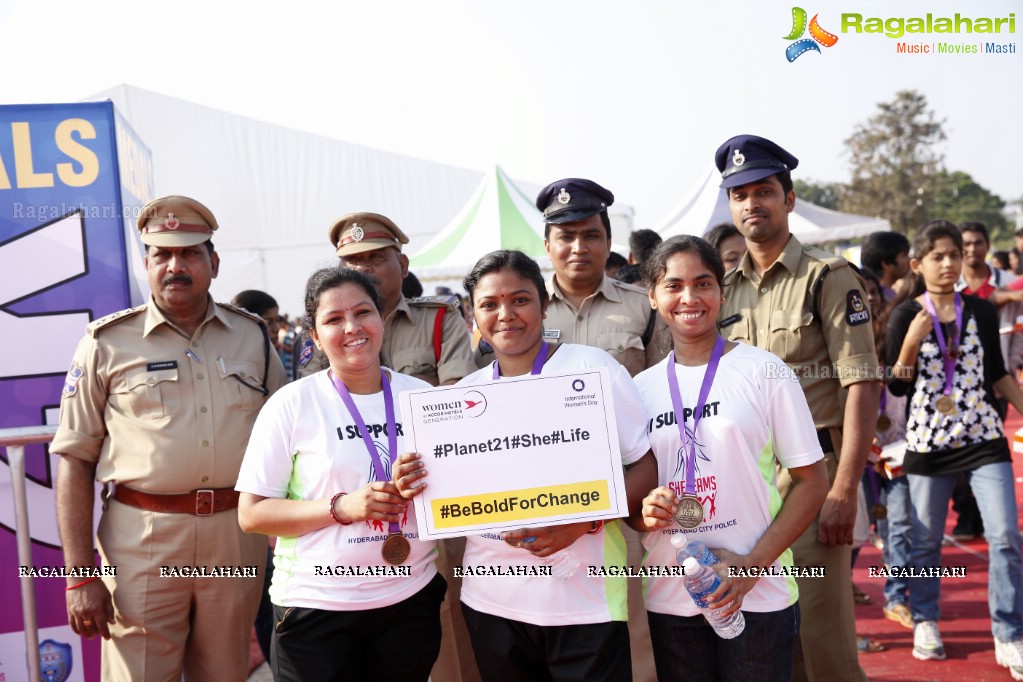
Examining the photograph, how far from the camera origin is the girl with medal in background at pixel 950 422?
4.40 m

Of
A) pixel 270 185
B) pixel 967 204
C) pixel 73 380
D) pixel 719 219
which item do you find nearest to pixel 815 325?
pixel 73 380

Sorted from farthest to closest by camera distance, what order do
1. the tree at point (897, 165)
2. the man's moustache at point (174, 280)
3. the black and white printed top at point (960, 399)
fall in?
the tree at point (897, 165)
the black and white printed top at point (960, 399)
the man's moustache at point (174, 280)

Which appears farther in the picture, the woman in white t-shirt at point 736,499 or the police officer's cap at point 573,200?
the police officer's cap at point 573,200

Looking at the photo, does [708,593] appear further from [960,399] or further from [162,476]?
[960,399]

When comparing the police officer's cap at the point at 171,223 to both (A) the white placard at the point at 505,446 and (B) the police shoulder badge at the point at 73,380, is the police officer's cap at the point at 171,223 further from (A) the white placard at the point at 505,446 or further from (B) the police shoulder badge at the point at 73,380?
(A) the white placard at the point at 505,446

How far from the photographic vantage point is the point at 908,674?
15.0ft

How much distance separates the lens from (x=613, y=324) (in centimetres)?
373

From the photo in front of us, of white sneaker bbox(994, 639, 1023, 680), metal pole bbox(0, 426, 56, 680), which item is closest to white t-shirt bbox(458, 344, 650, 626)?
metal pole bbox(0, 426, 56, 680)

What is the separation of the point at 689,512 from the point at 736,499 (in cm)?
17

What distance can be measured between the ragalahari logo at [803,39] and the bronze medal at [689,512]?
3.84m

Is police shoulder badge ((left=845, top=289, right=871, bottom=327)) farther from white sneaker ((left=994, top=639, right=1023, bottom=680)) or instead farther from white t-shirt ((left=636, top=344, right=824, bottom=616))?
white sneaker ((left=994, top=639, right=1023, bottom=680))

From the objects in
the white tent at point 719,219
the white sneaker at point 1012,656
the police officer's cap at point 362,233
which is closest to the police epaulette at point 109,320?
the police officer's cap at point 362,233

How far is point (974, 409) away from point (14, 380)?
511 centimetres

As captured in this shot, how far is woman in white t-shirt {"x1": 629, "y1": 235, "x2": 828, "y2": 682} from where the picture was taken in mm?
2521
